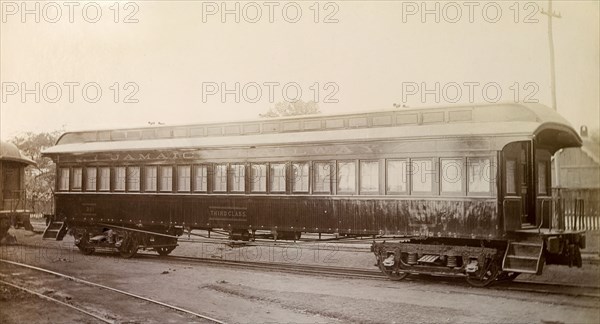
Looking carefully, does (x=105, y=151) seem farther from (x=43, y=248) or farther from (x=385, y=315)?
(x=385, y=315)

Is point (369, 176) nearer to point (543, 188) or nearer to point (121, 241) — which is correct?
point (543, 188)

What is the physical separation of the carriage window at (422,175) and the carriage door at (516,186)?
529 mm

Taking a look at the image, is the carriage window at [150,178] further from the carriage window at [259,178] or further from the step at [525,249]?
the step at [525,249]

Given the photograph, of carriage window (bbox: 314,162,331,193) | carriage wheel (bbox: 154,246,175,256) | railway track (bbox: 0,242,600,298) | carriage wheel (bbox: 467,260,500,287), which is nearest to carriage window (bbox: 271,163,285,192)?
carriage window (bbox: 314,162,331,193)

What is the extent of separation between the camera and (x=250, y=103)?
3895mm

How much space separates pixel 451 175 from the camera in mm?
4172

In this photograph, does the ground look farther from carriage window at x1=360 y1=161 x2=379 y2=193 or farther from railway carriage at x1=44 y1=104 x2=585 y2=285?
carriage window at x1=360 y1=161 x2=379 y2=193

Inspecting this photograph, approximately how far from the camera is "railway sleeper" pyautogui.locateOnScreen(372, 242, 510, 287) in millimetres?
4305

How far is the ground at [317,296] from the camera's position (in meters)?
3.47

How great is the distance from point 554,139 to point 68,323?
3.61 m

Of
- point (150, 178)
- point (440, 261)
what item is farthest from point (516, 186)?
point (150, 178)

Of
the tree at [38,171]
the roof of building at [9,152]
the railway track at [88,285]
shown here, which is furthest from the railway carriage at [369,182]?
the railway track at [88,285]

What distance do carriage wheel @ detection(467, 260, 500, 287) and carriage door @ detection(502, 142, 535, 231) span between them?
361 millimetres

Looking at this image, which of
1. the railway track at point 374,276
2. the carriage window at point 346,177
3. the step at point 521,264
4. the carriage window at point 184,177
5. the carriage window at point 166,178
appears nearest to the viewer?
the railway track at point 374,276
